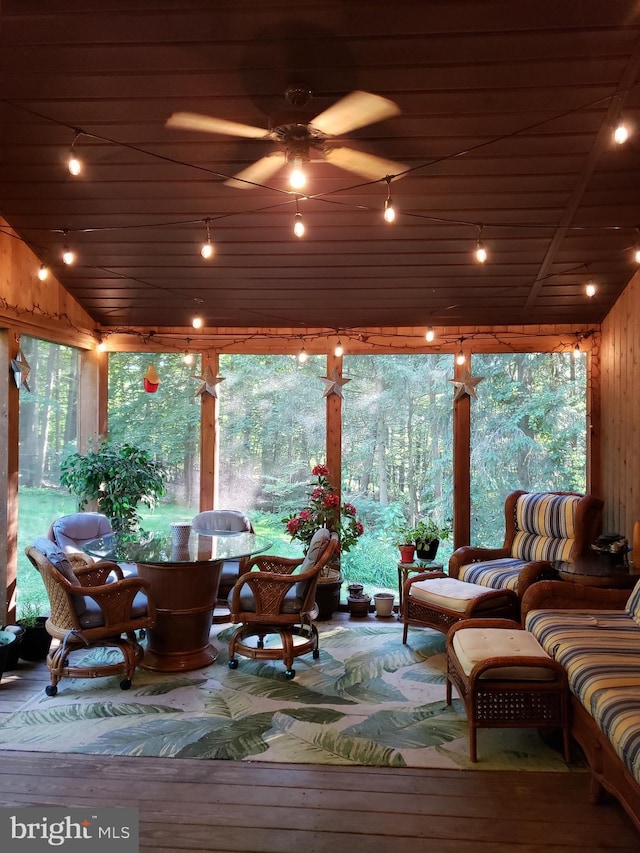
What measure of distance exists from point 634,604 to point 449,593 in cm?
118

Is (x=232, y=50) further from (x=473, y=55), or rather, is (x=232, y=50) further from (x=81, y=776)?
(x=81, y=776)

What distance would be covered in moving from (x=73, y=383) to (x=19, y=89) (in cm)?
273

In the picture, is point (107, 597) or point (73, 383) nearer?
point (107, 597)

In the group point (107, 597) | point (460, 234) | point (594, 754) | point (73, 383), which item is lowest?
point (594, 754)

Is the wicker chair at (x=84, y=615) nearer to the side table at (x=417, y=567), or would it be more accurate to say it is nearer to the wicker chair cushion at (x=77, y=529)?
the wicker chair cushion at (x=77, y=529)

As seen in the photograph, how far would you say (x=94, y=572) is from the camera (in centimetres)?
396

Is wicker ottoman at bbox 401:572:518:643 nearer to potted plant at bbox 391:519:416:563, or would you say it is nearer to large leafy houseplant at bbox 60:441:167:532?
potted plant at bbox 391:519:416:563

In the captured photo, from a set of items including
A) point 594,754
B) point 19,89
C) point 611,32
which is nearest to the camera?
point 594,754

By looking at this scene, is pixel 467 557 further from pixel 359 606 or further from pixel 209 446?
pixel 209 446

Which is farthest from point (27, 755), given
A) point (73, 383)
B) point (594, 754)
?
point (73, 383)

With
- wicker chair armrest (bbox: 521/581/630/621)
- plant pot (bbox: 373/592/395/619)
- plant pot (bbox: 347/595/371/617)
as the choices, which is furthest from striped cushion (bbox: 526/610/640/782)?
plant pot (bbox: 347/595/371/617)

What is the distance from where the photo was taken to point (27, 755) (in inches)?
113

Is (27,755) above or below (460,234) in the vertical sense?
below

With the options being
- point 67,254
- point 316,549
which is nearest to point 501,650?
point 316,549
